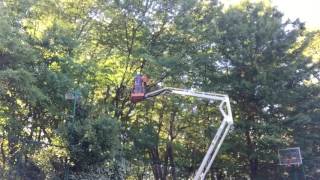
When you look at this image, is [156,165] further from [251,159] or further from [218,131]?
[218,131]

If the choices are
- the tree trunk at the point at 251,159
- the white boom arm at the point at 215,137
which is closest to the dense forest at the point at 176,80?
the tree trunk at the point at 251,159

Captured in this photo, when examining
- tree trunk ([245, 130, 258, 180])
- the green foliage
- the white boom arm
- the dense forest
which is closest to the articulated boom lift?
the white boom arm

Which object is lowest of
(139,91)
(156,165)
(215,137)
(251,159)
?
(215,137)

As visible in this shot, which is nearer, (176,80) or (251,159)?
(176,80)

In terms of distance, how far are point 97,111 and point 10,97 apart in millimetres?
3655

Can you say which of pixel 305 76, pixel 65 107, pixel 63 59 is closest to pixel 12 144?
pixel 65 107

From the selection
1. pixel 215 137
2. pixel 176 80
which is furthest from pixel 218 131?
pixel 176 80

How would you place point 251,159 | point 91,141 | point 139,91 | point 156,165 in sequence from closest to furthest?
point 139,91 < point 91,141 < point 251,159 < point 156,165

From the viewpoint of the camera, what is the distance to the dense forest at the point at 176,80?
52.9 feet

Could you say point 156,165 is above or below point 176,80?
below

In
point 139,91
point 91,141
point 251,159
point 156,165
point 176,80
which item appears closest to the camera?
point 139,91

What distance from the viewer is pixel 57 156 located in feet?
48.0

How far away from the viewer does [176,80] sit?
1992 cm

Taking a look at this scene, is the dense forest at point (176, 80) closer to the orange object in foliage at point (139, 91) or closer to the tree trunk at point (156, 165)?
the tree trunk at point (156, 165)
